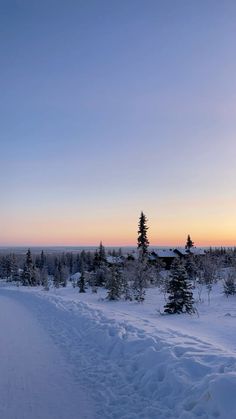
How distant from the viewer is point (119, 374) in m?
8.11

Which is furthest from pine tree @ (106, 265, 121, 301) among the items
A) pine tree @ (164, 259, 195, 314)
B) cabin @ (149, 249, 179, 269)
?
cabin @ (149, 249, 179, 269)

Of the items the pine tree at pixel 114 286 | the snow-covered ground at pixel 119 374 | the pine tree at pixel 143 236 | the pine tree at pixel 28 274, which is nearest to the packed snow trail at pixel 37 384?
Answer: the snow-covered ground at pixel 119 374

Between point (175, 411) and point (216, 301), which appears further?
point (216, 301)

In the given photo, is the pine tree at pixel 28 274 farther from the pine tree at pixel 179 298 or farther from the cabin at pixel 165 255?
the pine tree at pixel 179 298

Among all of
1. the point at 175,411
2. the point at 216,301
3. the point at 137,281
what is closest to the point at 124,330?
the point at 175,411

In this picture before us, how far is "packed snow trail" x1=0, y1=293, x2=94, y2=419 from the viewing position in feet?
20.5

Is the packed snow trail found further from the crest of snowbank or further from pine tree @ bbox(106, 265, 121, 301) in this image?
pine tree @ bbox(106, 265, 121, 301)

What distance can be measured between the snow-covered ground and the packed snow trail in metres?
0.01

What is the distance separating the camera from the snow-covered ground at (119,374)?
611 cm

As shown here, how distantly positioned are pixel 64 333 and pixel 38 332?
1150mm

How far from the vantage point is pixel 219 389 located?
19.5 ft

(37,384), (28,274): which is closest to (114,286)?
(37,384)

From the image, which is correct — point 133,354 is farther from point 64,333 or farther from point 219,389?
point 64,333

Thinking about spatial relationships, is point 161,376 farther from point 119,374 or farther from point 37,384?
point 37,384
